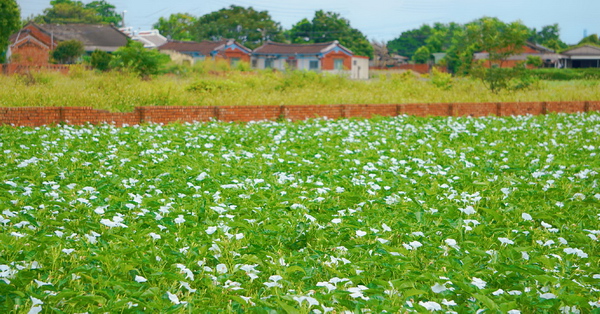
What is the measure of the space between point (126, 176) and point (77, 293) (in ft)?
9.25

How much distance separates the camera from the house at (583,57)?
4612cm

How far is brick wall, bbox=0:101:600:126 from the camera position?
934 centimetres

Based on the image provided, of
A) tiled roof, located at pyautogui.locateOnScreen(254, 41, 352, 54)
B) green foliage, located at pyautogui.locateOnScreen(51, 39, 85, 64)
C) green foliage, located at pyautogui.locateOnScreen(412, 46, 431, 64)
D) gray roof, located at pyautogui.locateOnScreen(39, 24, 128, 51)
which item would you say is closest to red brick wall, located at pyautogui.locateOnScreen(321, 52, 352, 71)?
tiled roof, located at pyautogui.locateOnScreen(254, 41, 352, 54)

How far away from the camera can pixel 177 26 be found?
2426 inches

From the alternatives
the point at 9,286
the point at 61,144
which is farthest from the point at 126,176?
the point at 9,286

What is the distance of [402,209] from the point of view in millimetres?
4410

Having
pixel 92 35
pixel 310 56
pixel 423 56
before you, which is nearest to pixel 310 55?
pixel 310 56

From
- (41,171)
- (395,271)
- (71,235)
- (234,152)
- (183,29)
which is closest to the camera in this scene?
(395,271)

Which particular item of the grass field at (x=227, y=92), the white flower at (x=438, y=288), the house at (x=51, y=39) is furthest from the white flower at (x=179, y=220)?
the house at (x=51, y=39)

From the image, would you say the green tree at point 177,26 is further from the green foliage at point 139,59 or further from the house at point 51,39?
the green foliage at point 139,59

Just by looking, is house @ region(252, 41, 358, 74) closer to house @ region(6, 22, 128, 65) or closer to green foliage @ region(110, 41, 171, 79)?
house @ region(6, 22, 128, 65)

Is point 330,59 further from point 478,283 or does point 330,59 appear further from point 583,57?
point 478,283

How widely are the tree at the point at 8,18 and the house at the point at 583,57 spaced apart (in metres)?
42.3

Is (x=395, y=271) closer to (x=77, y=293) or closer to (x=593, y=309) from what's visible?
(x=593, y=309)
